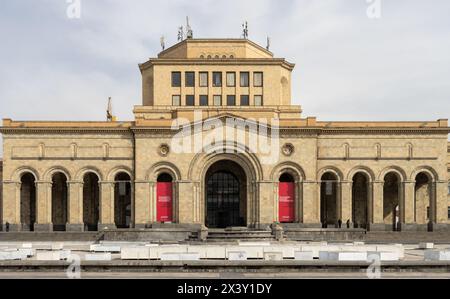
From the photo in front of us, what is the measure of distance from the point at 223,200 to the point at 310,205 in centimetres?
845

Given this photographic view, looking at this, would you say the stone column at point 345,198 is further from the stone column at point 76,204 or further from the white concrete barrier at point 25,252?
the white concrete barrier at point 25,252

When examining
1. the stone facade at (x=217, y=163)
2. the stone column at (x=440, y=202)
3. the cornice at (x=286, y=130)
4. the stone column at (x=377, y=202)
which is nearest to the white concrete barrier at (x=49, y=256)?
Result: the stone facade at (x=217, y=163)

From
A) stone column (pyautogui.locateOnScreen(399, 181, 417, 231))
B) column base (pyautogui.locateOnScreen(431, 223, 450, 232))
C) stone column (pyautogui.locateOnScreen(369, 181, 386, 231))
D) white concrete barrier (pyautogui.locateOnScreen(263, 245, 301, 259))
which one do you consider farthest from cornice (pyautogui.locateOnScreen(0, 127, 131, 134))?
column base (pyautogui.locateOnScreen(431, 223, 450, 232))

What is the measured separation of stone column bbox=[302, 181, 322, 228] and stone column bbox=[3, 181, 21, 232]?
2553 cm

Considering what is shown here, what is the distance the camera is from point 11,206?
4656 cm

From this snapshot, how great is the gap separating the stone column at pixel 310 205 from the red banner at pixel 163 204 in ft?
39.2

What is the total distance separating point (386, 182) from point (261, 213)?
13919 mm

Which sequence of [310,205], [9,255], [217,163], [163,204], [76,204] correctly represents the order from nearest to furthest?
[9,255] < [310,205] < [163,204] < [76,204] < [217,163]

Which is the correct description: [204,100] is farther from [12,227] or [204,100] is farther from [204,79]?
[12,227]

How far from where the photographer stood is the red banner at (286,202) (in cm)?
4675

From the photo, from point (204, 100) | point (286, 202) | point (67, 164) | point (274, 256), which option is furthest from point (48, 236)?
point (274, 256)

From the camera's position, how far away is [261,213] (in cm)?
4612
